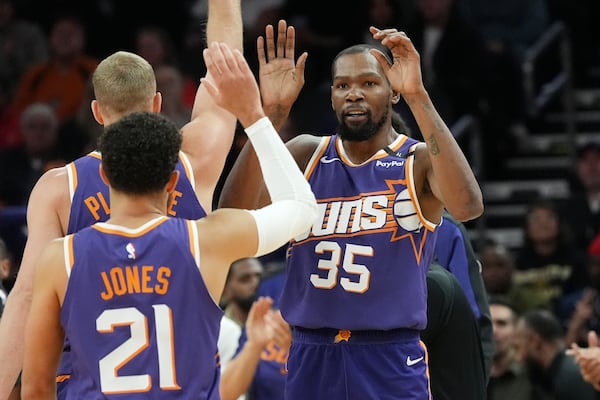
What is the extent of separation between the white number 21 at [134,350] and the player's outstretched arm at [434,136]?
1.56 meters

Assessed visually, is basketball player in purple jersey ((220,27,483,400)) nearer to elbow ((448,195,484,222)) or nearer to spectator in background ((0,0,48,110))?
elbow ((448,195,484,222))

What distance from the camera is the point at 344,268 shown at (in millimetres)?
5430

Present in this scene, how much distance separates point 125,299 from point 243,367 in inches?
143

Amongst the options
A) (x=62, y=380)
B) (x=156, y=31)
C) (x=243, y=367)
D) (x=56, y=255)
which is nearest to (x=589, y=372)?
(x=243, y=367)

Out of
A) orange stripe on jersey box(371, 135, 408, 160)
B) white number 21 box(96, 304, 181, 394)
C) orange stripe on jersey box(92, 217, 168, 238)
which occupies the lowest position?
white number 21 box(96, 304, 181, 394)

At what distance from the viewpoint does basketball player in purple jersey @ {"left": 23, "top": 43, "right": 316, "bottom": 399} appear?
4164 mm

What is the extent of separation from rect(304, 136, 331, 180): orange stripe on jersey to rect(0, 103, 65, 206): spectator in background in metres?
5.71

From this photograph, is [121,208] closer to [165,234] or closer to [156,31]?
[165,234]

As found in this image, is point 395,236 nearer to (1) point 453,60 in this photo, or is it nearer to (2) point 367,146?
(2) point 367,146

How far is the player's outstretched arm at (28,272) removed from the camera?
183 inches

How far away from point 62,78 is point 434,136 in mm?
7797

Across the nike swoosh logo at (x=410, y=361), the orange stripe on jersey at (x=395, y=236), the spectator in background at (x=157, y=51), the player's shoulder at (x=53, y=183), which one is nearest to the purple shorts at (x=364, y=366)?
the nike swoosh logo at (x=410, y=361)

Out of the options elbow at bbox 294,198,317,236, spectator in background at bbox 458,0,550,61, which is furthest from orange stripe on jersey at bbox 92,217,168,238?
spectator in background at bbox 458,0,550,61

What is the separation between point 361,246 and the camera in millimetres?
5434
